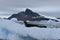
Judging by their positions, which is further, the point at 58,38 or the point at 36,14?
the point at 36,14

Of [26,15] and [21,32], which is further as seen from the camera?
[26,15]

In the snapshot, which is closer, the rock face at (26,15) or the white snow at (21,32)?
the white snow at (21,32)

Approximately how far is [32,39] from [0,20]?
72 centimetres

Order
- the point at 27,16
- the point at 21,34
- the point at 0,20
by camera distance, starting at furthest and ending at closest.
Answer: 1. the point at 27,16
2. the point at 0,20
3. the point at 21,34

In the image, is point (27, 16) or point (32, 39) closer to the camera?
point (32, 39)

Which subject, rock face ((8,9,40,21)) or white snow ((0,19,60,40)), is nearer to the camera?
white snow ((0,19,60,40))

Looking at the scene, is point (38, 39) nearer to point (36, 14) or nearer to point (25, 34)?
point (25, 34)

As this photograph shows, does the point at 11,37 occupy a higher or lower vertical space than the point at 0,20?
lower

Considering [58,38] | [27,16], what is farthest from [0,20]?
[27,16]

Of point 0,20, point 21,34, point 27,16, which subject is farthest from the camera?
point 27,16

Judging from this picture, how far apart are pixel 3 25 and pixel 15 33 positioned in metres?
0.29

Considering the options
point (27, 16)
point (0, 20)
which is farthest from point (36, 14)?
point (0, 20)

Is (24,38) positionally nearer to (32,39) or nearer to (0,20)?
(32,39)

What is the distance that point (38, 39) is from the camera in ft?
12.2
